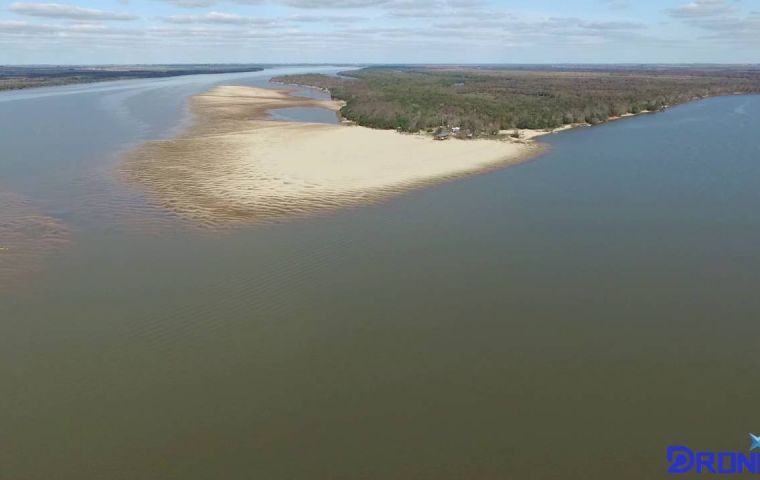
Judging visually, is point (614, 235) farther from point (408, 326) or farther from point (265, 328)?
point (265, 328)

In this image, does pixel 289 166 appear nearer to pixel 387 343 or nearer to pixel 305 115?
pixel 387 343

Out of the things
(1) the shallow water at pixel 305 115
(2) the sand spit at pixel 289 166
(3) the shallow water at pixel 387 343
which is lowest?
(3) the shallow water at pixel 387 343

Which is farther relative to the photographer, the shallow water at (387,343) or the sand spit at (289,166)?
the sand spit at (289,166)

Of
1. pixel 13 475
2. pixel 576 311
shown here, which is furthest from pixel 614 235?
pixel 13 475

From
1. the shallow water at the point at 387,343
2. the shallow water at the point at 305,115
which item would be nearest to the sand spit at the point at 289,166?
the shallow water at the point at 387,343

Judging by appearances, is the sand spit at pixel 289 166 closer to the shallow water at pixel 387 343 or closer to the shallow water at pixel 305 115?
the shallow water at pixel 387 343

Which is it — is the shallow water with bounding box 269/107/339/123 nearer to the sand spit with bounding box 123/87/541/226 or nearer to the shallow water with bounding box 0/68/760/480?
the sand spit with bounding box 123/87/541/226
